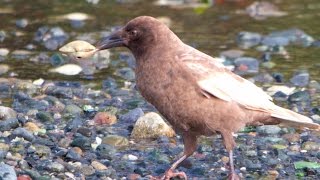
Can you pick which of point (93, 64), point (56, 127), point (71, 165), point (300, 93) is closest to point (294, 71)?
point (300, 93)

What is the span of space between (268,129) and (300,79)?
212cm

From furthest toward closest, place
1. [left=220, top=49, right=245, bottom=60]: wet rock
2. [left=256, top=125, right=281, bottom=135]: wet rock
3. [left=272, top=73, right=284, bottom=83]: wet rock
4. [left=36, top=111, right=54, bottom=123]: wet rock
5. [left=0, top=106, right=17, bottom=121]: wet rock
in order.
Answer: [left=220, top=49, right=245, bottom=60]: wet rock < [left=272, top=73, right=284, bottom=83]: wet rock < [left=36, top=111, right=54, bottom=123]: wet rock < [left=0, top=106, right=17, bottom=121]: wet rock < [left=256, top=125, right=281, bottom=135]: wet rock

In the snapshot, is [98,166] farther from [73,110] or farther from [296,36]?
[296,36]

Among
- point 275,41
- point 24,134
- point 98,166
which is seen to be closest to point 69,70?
point 275,41

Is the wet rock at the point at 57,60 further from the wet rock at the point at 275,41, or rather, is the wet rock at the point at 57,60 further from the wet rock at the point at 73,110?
the wet rock at the point at 275,41

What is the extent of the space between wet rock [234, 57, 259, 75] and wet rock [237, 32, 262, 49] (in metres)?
0.98

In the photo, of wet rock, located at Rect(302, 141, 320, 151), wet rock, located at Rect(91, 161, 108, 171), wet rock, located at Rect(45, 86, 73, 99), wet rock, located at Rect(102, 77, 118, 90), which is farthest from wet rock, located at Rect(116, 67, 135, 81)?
wet rock, located at Rect(91, 161, 108, 171)

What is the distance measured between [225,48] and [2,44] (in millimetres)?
2768

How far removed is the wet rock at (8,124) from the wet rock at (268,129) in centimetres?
214

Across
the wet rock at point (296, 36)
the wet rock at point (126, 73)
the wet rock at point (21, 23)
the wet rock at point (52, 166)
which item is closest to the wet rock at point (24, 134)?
the wet rock at point (52, 166)

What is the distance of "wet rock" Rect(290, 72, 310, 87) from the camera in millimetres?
11062

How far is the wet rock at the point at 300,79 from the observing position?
11.1m

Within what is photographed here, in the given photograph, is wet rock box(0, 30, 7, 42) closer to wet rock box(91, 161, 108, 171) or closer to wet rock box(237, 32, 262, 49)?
wet rock box(237, 32, 262, 49)

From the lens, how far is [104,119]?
945cm
